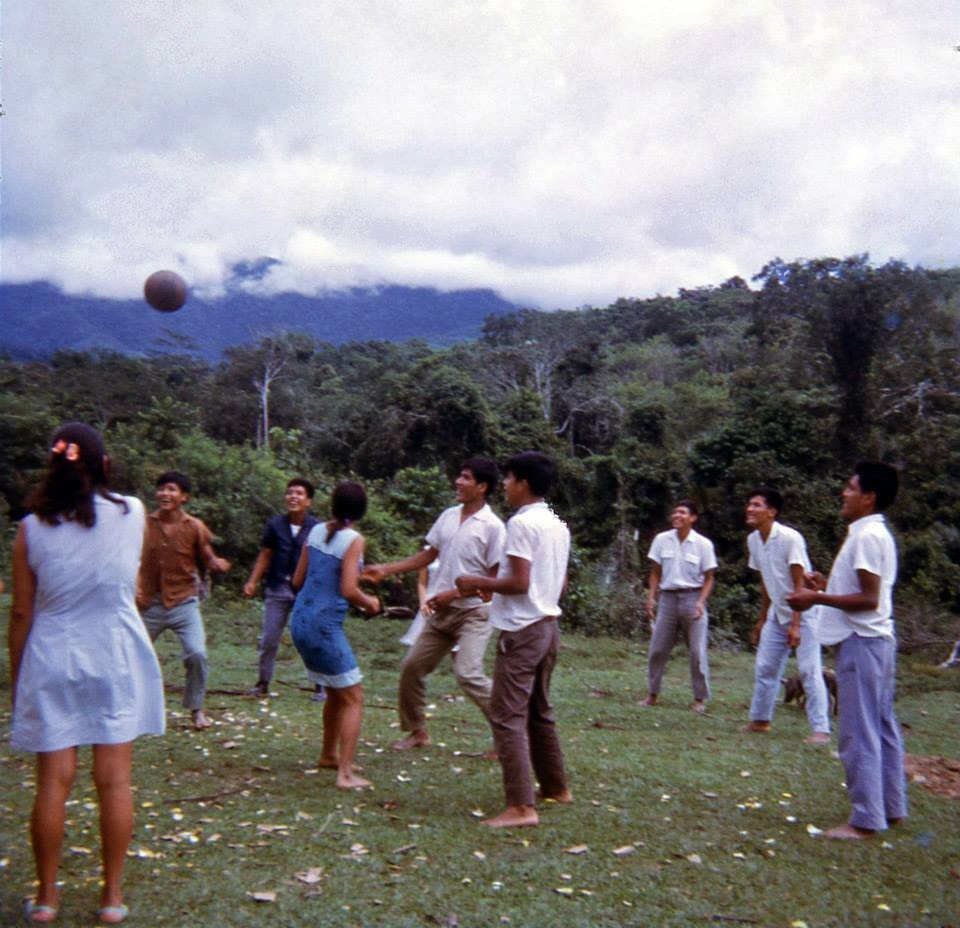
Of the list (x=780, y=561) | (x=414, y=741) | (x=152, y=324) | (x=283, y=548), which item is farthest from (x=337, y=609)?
(x=152, y=324)

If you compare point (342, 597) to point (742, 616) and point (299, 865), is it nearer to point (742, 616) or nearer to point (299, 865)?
point (299, 865)

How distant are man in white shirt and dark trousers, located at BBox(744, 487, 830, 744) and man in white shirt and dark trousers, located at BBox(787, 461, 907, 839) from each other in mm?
2207

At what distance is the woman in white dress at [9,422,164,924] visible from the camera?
11.6ft

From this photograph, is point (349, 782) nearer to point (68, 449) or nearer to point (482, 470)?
point (482, 470)

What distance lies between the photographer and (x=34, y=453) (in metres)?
19.3

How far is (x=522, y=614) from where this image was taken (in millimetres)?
4969

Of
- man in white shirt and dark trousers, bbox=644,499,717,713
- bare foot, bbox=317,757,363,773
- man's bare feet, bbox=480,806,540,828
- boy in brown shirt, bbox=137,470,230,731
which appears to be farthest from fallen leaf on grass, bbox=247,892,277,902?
man in white shirt and dark trousers, bbox=644,499,717,713

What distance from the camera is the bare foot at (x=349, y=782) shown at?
5.50m

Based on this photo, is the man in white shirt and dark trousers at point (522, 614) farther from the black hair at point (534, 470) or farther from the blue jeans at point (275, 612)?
the blue jeans at point (275, 612)

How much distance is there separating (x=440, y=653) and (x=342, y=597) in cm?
101

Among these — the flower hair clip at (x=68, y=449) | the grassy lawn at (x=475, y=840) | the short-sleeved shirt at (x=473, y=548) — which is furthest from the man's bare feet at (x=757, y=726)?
the flower hair clip at (x=68, y=449)

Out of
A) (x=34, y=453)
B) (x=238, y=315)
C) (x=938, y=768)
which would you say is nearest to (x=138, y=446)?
(x=34, y=453)

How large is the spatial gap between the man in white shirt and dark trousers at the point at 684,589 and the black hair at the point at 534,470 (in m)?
3.50

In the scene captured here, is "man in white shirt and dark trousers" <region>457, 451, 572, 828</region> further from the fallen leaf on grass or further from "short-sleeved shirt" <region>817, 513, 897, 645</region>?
"short-sleeved shirt" <region>817, 513, 897, 645</region>
